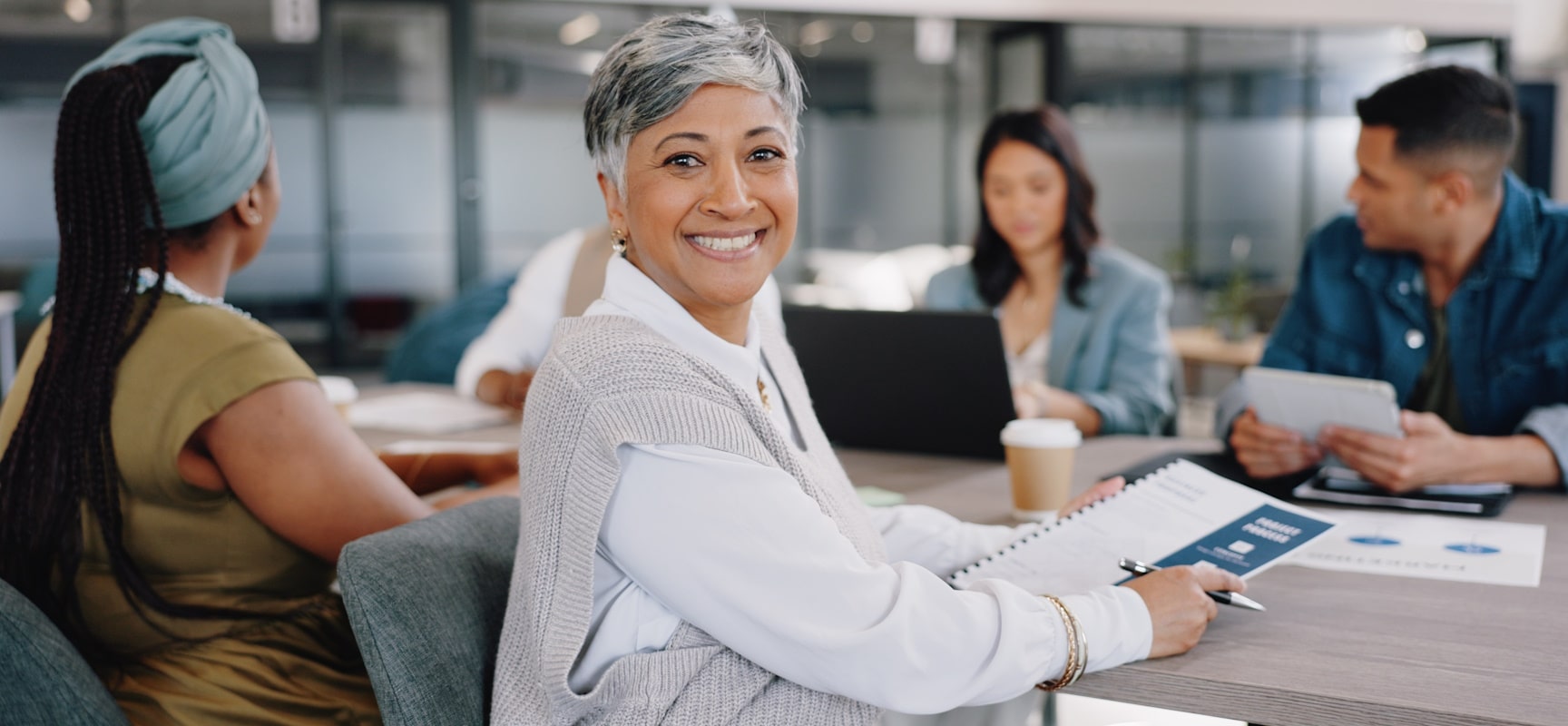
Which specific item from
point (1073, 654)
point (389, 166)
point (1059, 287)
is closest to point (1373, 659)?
point (1073, 654)

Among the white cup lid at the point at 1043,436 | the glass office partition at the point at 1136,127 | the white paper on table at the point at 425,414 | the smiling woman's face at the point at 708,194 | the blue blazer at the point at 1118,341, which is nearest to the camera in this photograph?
the smiling woman's face at the point at 708,194

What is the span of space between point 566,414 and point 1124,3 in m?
7.87

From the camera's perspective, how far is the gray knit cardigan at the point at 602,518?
3.59 ft

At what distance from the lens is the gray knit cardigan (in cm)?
109

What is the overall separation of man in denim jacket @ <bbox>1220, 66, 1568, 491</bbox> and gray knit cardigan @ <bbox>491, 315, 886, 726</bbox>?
1076mm

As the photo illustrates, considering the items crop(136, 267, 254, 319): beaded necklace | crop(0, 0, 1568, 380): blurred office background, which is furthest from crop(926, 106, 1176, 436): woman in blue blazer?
crop(0, 0, 1568, 380): blurred office background

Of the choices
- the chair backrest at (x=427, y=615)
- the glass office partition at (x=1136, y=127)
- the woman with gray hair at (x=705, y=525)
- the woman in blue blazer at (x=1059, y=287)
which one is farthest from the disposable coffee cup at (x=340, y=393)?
the glass office partition at (x=1136, y=127)

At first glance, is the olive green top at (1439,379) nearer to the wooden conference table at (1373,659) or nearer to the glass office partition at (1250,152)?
the wooden conference table at (1373,659)

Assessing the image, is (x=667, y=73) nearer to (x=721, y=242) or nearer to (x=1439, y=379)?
(x=721, y=242)

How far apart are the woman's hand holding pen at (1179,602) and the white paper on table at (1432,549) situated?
25 centimetres

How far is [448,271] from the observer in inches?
303

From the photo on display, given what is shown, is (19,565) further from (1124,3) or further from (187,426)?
(1124,3)

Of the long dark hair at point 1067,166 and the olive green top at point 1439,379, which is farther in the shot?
the long dark hair at point 1067,166

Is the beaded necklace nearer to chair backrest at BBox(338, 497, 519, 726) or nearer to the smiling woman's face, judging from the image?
chair backrest at BBox(338, 497, 519, 726)
